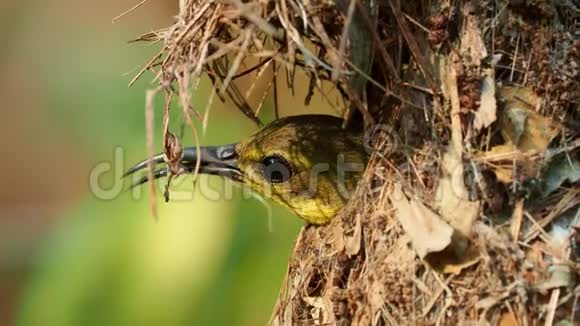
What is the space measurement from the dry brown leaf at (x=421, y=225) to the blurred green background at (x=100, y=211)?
944 millimetres

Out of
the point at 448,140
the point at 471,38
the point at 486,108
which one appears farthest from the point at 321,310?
the point at 471,38

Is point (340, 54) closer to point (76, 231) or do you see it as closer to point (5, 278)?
point (76, 231)

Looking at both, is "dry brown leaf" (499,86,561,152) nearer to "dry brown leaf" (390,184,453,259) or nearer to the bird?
"dry brown leaf" (390,184,453,259)

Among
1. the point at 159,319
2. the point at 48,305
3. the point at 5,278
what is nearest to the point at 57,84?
the point at 5,278

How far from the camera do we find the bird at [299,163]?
3408 mm

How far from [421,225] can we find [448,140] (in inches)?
10.1

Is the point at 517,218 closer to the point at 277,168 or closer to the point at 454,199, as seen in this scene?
the point at 454,199

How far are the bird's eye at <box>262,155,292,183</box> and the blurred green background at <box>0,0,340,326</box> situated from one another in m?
0.40

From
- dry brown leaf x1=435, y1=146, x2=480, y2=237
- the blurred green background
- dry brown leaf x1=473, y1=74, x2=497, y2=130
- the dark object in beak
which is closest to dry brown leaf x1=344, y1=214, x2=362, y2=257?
dry brown leaf x1=435, y1=146, x2=480, y2=237

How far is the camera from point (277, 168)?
3.49 metres

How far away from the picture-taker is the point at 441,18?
9.17 ft

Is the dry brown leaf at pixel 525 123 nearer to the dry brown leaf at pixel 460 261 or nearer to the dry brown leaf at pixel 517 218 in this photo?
the dry brown leaf at pixel 517 218

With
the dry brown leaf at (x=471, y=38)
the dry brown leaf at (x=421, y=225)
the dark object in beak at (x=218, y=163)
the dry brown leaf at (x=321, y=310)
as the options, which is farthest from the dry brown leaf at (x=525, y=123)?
the dark object in beak at (x=218, y=163)

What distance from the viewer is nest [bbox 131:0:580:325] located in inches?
102
